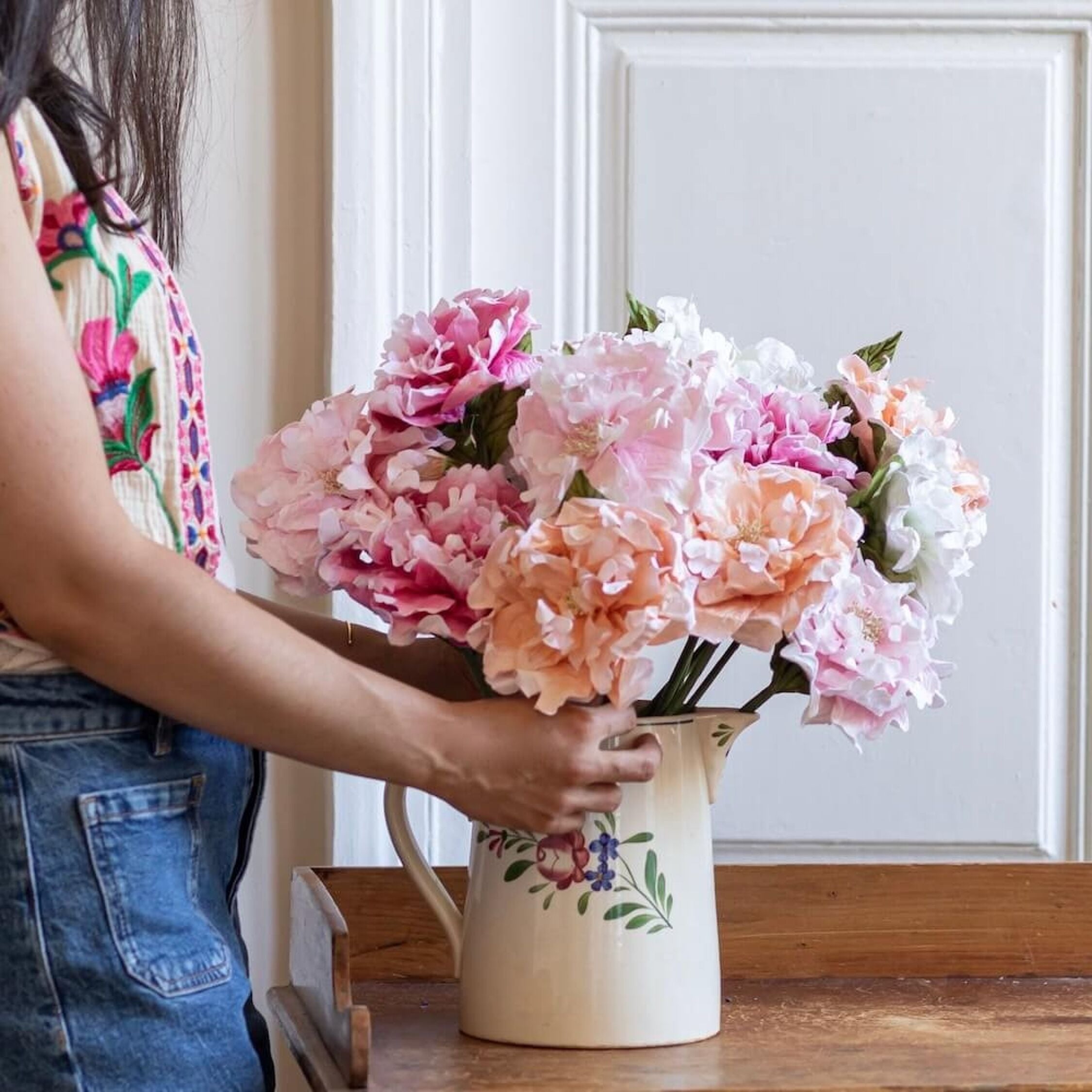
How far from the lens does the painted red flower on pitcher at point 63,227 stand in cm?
72

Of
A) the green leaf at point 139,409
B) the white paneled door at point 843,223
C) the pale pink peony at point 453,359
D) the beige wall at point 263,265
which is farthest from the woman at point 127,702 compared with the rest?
the white paneled door at point 843,223

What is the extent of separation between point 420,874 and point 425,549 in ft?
0.70

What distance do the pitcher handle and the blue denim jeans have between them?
0.44 ft

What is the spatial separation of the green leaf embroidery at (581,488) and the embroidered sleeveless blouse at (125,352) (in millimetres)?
198

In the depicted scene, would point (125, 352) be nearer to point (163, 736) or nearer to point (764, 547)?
point (163, 736)

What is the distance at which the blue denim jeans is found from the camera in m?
0.68

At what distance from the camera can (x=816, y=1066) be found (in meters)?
0.76

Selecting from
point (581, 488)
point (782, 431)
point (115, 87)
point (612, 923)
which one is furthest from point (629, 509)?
point (115, 87)

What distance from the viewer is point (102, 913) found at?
69 centimetres

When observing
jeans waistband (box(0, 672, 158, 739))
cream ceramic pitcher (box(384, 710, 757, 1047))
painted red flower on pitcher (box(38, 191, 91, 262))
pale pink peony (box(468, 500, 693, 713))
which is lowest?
cream ceramic pitcher (box(384, 710, 757, 1047))

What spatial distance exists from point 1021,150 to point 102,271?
824 millimetres

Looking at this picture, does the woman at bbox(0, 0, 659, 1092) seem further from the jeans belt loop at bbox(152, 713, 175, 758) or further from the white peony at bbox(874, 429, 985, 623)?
the white peony at bbox(874, 429, 985, 623)

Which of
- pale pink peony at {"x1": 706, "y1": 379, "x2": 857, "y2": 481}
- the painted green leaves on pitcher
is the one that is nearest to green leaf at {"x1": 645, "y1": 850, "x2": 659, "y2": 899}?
the painted green leaves on pitcher

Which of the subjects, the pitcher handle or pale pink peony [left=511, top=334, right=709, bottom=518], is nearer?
pale pink peony [left=511, top=334, right=709, bottom=518]
